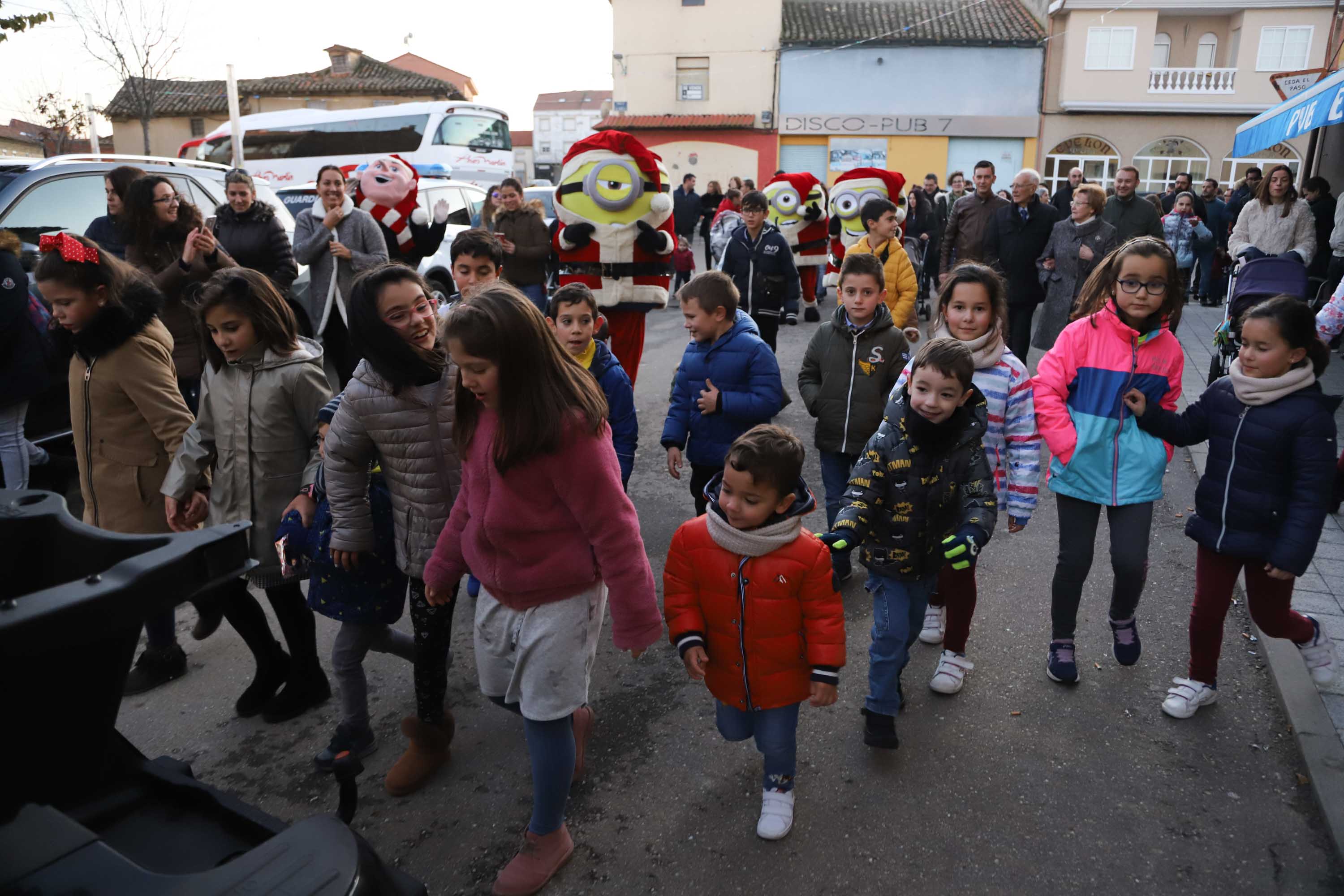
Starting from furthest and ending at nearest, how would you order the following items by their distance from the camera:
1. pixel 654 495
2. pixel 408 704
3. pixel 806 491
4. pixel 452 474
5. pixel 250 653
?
pixel 654 495 → pixel 250 653 → pixel 408 704 → pixel 452 474 → pixel 806 491

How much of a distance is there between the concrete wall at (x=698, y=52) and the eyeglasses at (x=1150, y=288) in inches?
1289

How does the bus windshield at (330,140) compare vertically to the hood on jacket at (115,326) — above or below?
above

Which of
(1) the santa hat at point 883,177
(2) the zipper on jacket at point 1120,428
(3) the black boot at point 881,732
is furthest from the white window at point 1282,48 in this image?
(3) the black boot at point 881,732

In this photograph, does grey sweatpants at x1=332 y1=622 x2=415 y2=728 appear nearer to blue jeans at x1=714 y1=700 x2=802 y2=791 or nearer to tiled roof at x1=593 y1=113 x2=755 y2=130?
blue jeans at x1=714 y1=700 x2=802 y2=791

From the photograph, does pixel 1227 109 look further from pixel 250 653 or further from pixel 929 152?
pixel 250 653

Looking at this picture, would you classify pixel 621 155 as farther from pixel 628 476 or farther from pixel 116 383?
pixel 116 383

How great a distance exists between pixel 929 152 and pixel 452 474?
33.6 meters

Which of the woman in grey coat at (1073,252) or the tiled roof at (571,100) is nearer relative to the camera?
the woman in grey coat at (1073,252)

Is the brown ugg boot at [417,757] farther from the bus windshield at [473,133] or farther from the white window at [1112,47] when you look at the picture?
the white window at [1112,47]

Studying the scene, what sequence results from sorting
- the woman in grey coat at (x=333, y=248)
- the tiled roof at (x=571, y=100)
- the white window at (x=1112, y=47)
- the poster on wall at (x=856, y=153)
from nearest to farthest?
1. the woman in grey coat at (x=333, y=248)
2. the white window at (x=1112, y=47)
3. the poster on wall at (x=856, y=153)
4. the tiled roof at (x=571, y=100)

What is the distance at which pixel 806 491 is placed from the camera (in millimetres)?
2627

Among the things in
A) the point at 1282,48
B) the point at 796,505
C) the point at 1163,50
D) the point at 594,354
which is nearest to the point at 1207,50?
the point at 1163,50

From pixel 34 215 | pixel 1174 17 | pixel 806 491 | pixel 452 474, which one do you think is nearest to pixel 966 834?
pixel 806 491

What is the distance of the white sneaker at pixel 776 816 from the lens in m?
2.69
